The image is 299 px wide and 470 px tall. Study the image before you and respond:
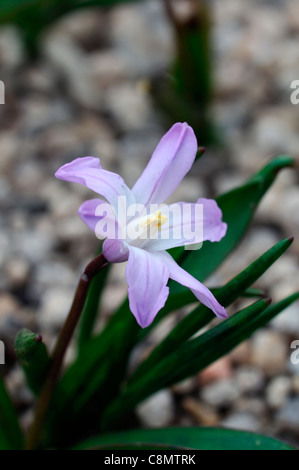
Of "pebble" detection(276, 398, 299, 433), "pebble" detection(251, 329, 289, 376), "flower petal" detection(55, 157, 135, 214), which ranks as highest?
"flower petal" detection(55, 157, 135, 214)

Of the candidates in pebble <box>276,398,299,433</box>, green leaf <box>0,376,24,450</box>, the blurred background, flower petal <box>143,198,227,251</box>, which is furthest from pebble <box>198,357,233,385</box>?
flower petal <box>143,198,227,251</box>

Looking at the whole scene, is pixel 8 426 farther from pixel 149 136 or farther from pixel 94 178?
pixel 149 136


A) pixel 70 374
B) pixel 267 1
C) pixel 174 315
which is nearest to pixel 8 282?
pixel 174 315

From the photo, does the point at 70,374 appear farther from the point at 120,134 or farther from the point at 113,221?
the point at 120,134

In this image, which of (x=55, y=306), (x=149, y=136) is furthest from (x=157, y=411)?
(x=149, y=136)

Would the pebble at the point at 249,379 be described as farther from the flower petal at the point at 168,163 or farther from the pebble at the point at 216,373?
the flower petal at the point at 168,163

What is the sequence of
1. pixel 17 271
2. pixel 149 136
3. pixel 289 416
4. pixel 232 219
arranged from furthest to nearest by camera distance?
pixel 149 136 → pixel 17 271 → pixel 289 416 → pixel 232 219

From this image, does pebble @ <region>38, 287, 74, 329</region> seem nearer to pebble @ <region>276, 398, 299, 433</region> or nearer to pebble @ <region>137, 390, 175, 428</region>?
pebble @ <region>137, 390, 175, 428</region>
